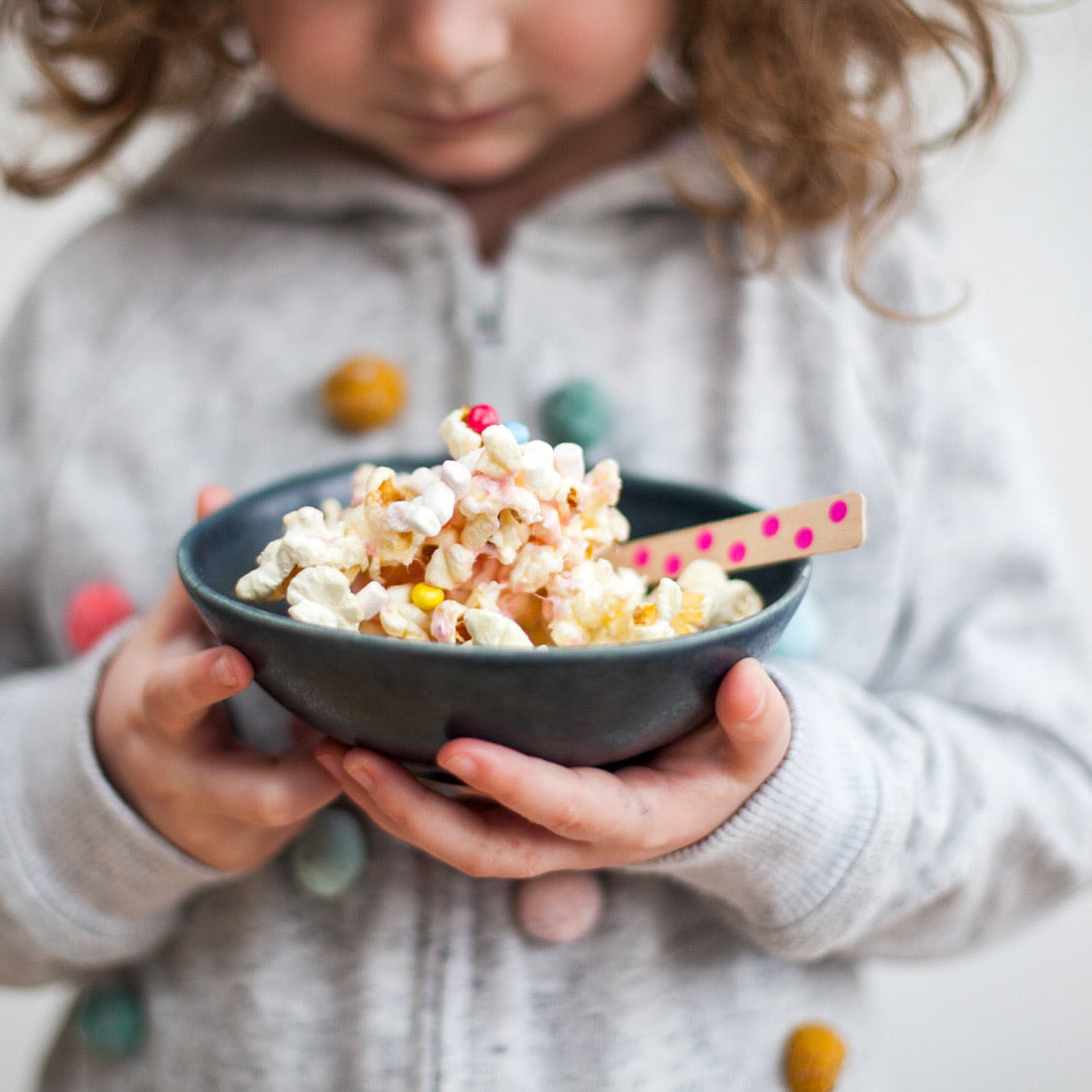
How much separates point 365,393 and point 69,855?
0.34m

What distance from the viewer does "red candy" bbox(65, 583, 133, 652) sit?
712 mm

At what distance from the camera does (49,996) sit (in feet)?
4.56

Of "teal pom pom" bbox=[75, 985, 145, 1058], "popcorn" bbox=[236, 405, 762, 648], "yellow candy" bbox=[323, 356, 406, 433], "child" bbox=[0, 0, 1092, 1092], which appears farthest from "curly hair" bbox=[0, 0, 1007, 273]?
"teal pom pom" bbox=[75, 985, 145, 1058]

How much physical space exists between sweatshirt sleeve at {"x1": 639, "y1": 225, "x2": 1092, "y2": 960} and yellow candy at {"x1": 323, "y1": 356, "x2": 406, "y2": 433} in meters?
0.32

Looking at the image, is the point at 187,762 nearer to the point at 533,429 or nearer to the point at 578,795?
the point at 578,795

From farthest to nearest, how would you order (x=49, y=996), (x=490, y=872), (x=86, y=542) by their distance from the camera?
(x=49, y=996)
(x=86, y=542)
(x=490, y=872)

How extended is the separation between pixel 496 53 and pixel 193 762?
447 mm

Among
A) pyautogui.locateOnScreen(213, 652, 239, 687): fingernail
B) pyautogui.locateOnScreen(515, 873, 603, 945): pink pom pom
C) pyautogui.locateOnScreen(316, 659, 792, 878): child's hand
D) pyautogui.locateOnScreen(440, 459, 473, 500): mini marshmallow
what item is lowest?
pyautogui.locateOnScreen(515, 873, 603, 945): pink pom pom

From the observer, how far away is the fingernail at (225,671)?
0.43 meters

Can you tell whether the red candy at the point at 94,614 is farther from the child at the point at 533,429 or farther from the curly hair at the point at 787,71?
the curly hair at the point at 787,71

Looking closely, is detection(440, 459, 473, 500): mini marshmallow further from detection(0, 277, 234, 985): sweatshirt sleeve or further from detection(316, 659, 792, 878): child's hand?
detection(0, 277, 234, 985): sweatshirt sleeve

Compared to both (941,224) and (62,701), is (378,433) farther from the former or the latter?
(941,224)

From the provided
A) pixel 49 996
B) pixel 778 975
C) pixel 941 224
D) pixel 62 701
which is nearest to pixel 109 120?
pixel 62 701

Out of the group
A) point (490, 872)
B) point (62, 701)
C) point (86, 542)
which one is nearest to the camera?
point (490, 872)
